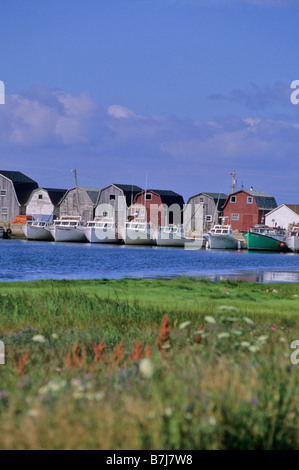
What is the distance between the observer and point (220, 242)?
10000 centimetres

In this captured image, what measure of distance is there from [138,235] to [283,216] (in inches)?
1458

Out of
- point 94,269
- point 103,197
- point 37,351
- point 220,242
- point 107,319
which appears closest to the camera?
point 37,351

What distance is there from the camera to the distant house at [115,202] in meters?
126

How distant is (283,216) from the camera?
125062 millimetres

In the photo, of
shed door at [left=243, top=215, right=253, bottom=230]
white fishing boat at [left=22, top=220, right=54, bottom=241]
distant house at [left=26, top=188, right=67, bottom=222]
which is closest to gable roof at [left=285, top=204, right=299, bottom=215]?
shed door at [left=243, top=215, right=253, bottom=230]

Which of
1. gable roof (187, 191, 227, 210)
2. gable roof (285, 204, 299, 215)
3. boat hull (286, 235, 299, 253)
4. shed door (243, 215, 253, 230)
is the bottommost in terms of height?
boat hull (286, 235, 299, 253)

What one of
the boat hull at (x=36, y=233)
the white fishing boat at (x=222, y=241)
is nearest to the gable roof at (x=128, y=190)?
the boat hull at (x=36, y=233)

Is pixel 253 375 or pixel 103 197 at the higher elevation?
pixel 103 197

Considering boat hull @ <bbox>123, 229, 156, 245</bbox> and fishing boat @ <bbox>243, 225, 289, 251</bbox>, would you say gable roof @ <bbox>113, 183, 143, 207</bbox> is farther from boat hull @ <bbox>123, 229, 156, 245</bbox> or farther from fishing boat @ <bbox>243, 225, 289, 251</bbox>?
fishing boat @ <bbox>243, 225, 289, 251</bbox>

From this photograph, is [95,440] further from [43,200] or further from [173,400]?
[43,200]

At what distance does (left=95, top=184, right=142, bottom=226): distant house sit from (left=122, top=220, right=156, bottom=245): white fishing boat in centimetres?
2047

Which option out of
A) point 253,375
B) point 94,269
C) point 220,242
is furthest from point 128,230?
point 253,375

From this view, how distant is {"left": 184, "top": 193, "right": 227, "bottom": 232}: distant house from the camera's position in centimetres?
12725
